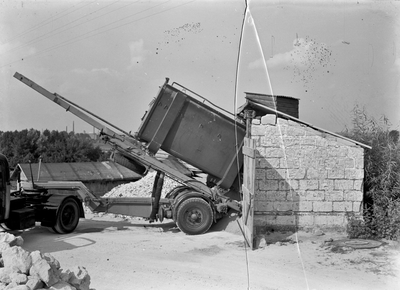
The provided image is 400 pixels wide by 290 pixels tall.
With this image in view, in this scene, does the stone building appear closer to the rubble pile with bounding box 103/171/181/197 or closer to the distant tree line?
the rubble pile with bounding box 103/171/181/197

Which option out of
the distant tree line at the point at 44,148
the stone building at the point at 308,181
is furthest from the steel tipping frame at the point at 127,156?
the distant tree line at the point at 44,148

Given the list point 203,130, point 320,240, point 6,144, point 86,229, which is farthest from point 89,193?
point 6,144

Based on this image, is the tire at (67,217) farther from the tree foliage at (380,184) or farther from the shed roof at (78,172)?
the shed roof at (78,172)

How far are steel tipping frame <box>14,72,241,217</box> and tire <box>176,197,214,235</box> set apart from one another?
0.32 meters

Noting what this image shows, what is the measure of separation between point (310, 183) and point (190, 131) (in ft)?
9.71

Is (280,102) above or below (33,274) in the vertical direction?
above

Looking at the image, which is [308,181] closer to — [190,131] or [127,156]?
[190,131]

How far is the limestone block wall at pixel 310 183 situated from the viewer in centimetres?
843

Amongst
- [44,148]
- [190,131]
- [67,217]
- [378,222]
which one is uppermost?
[44,148]

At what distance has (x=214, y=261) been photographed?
7008 mm

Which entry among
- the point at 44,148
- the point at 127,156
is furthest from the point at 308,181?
the point at 44,148

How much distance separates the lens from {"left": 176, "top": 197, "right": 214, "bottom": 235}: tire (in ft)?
30.5

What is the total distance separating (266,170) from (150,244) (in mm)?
2927

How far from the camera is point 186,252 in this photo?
7660 mm
